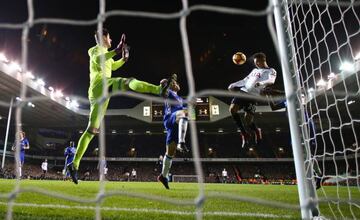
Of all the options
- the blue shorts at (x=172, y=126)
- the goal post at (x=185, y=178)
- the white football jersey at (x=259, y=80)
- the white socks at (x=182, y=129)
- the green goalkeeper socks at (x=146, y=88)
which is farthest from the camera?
the goal post at (x=185, y=178)

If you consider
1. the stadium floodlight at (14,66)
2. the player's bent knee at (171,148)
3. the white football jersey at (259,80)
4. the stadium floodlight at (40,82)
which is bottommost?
the player's bent knee at (171,148)

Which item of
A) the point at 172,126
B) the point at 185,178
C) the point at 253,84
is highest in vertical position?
the point at 253,84

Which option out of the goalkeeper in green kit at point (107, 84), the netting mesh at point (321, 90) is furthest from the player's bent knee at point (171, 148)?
the netting mesh at point (321, 90)

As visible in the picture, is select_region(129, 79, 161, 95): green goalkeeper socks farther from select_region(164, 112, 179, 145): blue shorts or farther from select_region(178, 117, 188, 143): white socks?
select_region(164, 112, 179, 145): blue shorts

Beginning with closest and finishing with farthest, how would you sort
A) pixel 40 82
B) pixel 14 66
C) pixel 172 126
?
pixel 172 126
pixel 14 66
pixel 40 82

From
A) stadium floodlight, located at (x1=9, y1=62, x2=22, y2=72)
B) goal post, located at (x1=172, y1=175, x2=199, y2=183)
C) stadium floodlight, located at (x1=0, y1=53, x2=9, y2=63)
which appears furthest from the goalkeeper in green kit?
goal post, located at (x1=172, y1=175, x2=199, y2=183)

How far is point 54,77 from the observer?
70.9 feet

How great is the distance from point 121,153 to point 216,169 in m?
9.30

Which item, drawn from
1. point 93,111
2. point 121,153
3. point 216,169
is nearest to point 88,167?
point 121,153

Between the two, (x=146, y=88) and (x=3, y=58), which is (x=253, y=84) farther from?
(x=3, y=58)

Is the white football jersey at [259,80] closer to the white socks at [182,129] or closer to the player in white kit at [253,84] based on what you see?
the player in white kit at [253,84]

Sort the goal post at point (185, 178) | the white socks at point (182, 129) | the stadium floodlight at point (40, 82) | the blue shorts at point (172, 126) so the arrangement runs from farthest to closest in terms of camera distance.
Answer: the goal post at point (185, 178), the stadium floodlight at point (40, 82), the blue shorts at point (172, 126), the white socks at point (182, 129)

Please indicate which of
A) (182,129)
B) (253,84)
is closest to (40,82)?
(182,129)

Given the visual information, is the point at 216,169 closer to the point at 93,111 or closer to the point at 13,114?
the point at 13,114
